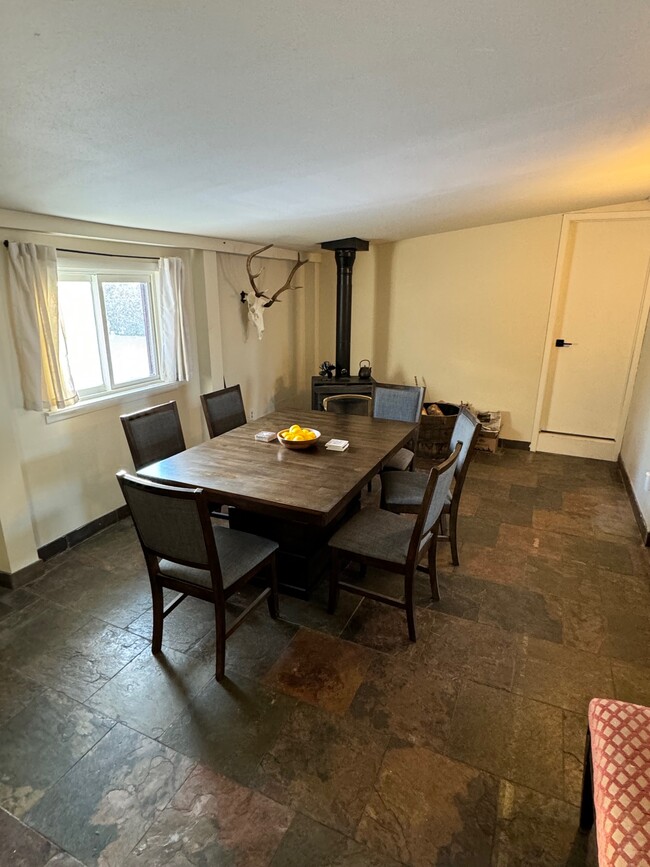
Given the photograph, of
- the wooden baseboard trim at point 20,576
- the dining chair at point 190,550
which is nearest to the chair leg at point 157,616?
the dining chair at point 190,550

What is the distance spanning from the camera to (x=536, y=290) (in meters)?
4.61

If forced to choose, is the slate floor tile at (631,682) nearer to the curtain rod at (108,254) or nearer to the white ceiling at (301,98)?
the white ceiling at (301,98)

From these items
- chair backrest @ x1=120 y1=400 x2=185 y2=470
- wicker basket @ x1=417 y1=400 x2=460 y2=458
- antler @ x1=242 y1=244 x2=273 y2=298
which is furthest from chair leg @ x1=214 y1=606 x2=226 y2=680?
antler @ x1=242 y1=244 x2=273 y2=298

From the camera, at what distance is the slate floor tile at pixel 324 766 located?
5.07ft

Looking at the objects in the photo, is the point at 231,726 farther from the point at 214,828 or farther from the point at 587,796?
the point at 587,796

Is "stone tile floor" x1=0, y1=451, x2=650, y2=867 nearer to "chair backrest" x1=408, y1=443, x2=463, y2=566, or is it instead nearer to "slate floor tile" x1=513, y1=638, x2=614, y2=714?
"slate floor tile" x1=513, y1=638, x2=614, y2=714

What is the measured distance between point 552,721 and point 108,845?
1.61 metres

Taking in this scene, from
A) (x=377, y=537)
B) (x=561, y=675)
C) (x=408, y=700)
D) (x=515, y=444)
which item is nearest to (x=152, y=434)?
(x=377, y=537)

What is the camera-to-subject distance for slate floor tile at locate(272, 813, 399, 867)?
1392 millimetres

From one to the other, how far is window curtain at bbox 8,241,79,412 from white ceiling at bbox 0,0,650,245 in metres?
0.31

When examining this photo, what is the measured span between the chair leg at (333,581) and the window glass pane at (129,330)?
2215 millimetres

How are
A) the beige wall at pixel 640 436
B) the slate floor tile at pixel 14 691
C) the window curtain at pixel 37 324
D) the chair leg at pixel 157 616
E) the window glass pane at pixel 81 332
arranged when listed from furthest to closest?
the beige wall at pixel 640 436
the window glass pane at pixel 81 332
the window curtain at pixel 37 324
the chair leg at pixel 157 616
the slate floor tile at pixel 14 691

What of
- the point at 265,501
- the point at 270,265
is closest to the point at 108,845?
the point at 265,501

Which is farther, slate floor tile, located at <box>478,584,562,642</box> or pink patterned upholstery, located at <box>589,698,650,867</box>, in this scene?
slate floor tile, located at <box>478,584,562,642</box>
